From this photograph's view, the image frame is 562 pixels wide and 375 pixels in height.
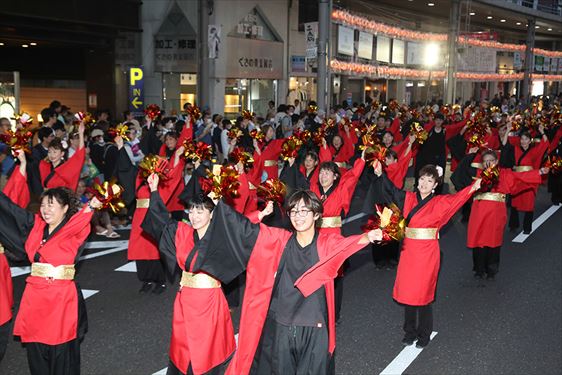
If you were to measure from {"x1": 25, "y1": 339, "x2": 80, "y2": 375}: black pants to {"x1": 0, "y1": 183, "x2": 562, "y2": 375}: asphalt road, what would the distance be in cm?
87

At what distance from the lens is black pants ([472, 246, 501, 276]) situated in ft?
27.9

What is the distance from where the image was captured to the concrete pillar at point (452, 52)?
27.4 m

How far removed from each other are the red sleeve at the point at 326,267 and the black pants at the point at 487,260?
4654mm

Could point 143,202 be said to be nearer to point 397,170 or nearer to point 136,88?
point 397,170

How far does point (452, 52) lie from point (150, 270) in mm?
22720

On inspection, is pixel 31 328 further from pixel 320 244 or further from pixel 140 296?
pixel 140 296

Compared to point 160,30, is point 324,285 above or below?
below

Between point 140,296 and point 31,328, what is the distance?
2954 millimetres

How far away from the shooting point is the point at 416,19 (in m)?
33.3

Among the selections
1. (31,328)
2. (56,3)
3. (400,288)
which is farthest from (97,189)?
(56,3)

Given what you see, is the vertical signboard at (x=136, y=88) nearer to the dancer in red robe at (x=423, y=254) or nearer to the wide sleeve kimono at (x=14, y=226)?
the dancer in red robe at (x=423, y=254)

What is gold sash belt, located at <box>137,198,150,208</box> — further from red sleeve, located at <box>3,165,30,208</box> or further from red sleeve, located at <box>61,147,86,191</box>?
red sleeve, located at <box>61,147,86,191</box>

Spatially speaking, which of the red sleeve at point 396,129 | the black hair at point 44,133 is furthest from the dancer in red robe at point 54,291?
the red sleeve at point 396,129

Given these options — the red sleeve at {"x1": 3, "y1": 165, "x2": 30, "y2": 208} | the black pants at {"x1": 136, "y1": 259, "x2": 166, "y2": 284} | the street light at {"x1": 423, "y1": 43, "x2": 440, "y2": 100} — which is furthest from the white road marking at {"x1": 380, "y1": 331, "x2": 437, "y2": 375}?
the street light at {"x1": 423, "y1": 43, "x2": 440, "y2": 100}
